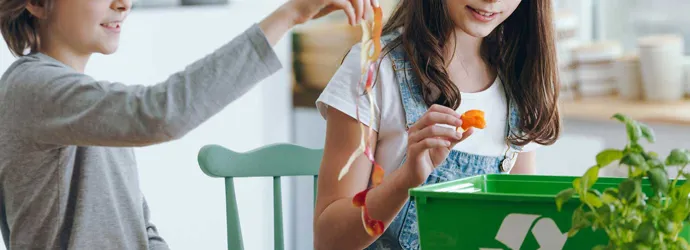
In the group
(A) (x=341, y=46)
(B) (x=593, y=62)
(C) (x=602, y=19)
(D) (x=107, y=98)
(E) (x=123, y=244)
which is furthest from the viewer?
(A) (x=341, y=46)

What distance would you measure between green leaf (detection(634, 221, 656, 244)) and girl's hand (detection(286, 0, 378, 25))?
13.4 inches

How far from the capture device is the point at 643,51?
236 centimetres

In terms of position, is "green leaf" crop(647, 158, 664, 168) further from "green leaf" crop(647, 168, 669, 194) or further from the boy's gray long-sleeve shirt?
the boy's gray long-sleeve shirt

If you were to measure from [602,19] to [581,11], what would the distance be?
7 cm

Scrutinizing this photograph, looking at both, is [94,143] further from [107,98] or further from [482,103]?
[482,103]

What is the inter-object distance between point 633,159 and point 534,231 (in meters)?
0.12

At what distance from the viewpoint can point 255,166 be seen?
149cm

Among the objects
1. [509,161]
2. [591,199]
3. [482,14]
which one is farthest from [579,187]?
[509,161]

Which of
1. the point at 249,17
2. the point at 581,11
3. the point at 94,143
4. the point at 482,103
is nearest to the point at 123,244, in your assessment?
the point at 94,143

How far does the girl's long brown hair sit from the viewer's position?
1.27 metres

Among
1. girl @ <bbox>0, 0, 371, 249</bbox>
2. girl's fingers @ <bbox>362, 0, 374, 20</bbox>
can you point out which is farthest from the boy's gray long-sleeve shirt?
girl's fingers @ <bbox>362, 0, 374, 20</bbox>

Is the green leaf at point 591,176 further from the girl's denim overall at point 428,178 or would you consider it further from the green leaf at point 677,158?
the girl's denim overall at point 428,178

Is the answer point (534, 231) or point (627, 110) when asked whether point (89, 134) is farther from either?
point (627, 110)

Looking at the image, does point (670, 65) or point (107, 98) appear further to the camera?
point (670, 65)
